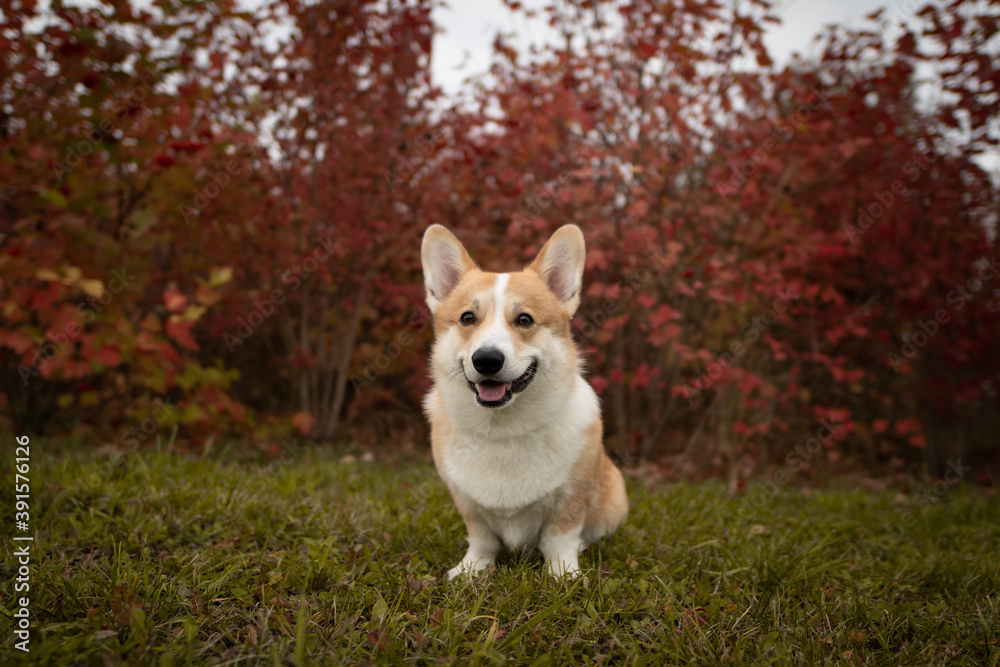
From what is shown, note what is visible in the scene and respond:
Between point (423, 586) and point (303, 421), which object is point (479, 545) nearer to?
point (423, 586)

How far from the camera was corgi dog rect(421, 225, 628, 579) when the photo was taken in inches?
90.4

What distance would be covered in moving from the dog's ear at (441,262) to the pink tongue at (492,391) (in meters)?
0.62

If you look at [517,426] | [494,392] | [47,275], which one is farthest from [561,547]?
[47,275]

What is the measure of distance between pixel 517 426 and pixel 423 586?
2.47 ft

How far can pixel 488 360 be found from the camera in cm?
211

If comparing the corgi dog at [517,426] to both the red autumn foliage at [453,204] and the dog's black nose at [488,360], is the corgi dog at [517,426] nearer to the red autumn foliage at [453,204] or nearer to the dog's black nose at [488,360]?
the dog's black nose at [488,360]

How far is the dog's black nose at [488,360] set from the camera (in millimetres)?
2104

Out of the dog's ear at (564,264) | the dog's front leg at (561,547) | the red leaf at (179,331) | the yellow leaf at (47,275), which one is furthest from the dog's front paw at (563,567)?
the yellow leaf at (47,275)

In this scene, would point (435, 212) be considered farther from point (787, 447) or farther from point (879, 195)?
point (787, 447)

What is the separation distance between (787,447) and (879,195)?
306cm

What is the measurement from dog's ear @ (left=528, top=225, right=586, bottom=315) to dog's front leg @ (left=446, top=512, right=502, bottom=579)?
1086mm

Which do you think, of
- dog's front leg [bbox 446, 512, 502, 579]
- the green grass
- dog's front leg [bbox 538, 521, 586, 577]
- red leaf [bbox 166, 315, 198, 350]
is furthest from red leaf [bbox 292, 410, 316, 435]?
dog's front leg [bbox 538, 521, 586, 577]

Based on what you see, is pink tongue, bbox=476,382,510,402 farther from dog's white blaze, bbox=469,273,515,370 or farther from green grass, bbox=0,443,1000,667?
green grass, bbox=0,443,1000,667

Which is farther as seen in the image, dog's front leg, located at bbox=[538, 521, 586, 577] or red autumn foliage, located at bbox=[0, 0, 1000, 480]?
A: red autumn foliage, located at bbox=[0, 0, 1000, 480]
